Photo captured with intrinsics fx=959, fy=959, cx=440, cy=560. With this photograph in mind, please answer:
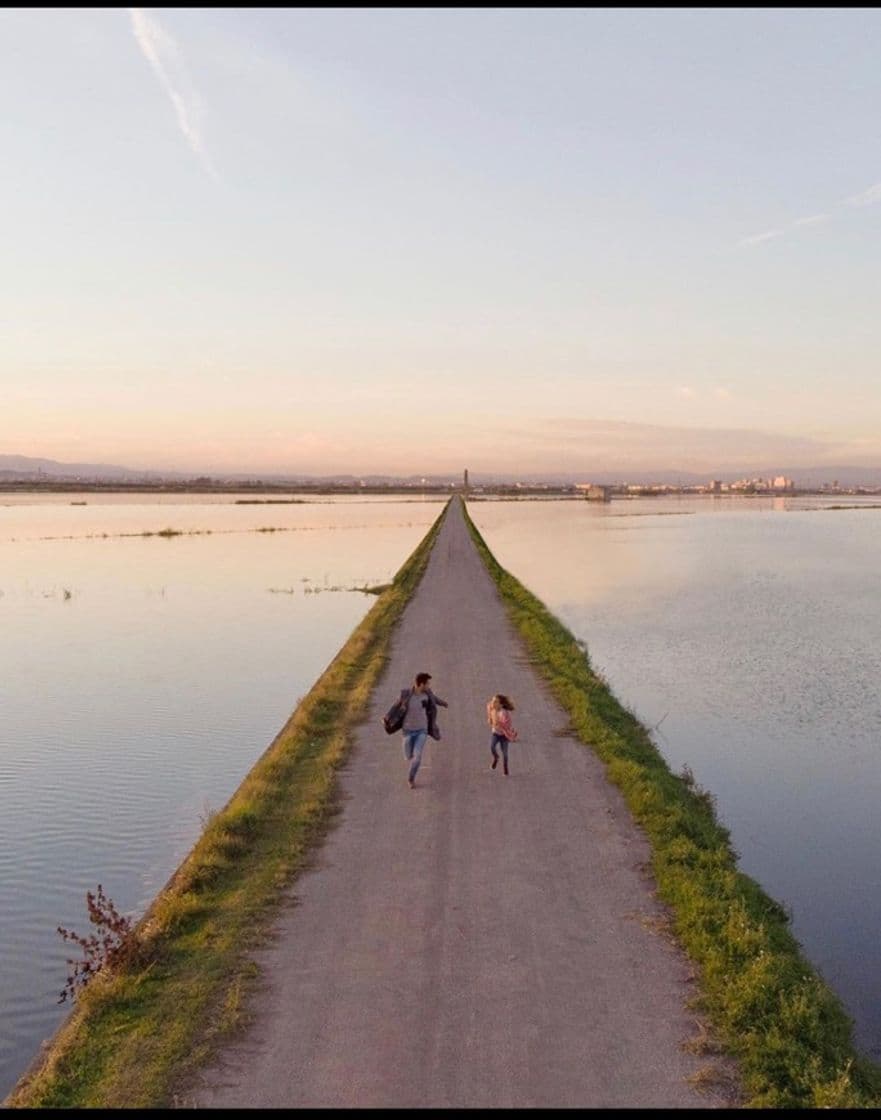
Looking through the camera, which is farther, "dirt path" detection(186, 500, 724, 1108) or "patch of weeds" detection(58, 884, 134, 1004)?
"patch of weeds" detection(58, 884, 134, 1004)

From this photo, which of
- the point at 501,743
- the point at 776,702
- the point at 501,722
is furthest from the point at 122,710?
the point at 776,702

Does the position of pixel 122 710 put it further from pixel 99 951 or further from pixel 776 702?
pixel 776 702

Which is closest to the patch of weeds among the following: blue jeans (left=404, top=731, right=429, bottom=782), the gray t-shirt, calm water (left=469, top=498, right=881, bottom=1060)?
blue jeans (left=404, top=731, right=429, bottom=782)

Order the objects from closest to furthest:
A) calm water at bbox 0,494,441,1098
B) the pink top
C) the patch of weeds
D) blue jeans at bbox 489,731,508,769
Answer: the patch of weeds → calm water at bbox 0,494,441,1098 → the pink top → blue jeans at bbox 489,731,508,769

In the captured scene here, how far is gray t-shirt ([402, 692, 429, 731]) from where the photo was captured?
15.8 m

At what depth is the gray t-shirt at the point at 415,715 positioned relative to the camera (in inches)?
623

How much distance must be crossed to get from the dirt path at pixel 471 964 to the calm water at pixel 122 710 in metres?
3.02

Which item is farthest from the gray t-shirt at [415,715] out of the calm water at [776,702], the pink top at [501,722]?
the calm water at [776,702]

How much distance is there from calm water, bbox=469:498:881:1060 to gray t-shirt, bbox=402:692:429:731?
546cm

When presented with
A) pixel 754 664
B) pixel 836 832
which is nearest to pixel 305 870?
pixel 836 832

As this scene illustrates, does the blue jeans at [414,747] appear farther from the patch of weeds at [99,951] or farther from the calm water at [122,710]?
the patch of weeds at [99,951]

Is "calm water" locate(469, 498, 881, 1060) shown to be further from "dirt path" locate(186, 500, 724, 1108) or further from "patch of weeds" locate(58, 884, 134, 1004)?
"patch of weeds" locate(58, 884, 134, 1004)

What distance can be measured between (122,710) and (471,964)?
1661cm

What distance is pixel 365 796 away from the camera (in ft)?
51.0
